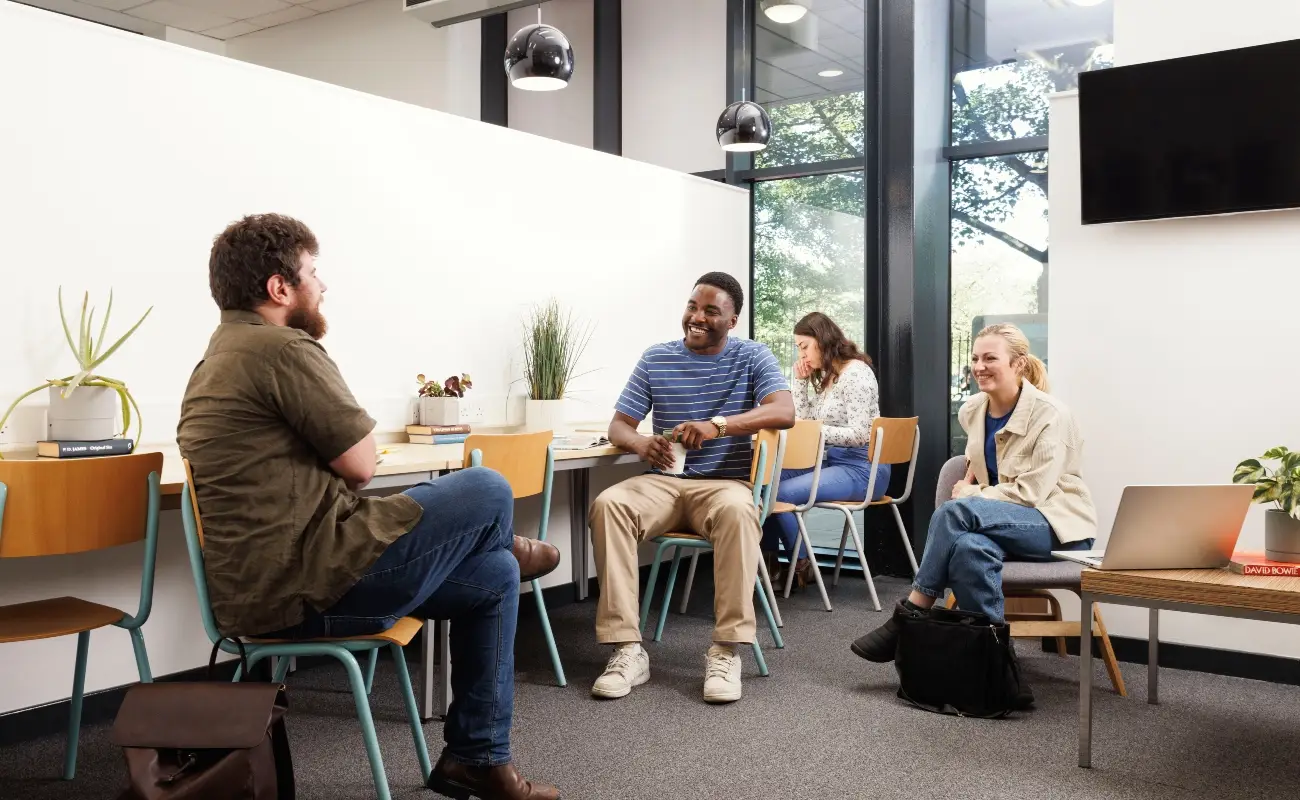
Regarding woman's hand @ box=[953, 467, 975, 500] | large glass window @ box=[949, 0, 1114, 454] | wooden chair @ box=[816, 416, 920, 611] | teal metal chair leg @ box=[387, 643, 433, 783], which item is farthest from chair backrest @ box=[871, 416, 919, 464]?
teal metal chair leg @ box=[387, 643, 433, 783]

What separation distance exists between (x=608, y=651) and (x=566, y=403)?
4.51 ft

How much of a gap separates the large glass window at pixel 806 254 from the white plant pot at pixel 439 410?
2526 mm

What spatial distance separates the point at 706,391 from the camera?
3.97 m

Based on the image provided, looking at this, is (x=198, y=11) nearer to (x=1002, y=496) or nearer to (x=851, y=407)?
(x=851, y=407)

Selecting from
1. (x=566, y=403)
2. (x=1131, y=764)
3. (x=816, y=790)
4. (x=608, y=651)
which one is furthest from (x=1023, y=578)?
(x=566, y=403)

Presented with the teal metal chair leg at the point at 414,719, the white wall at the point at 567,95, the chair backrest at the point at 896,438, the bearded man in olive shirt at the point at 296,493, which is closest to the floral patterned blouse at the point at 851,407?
the chair backrest at the point at 896,438

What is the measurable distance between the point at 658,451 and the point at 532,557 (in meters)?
1.22

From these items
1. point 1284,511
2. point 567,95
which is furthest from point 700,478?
point 567,95

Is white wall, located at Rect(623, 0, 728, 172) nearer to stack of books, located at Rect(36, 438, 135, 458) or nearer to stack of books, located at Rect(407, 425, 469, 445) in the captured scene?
stack of books, located at Rect(407, 425, 469, 445)

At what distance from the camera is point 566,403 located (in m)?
5.00

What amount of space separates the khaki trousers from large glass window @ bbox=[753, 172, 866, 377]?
8.12 ft

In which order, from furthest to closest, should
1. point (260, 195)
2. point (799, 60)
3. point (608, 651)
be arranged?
point (799, 60) < point (608, 651) < point (260, 195)

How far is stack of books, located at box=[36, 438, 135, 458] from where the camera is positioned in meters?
2.89

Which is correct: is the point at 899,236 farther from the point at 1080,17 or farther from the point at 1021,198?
the point at 1080,17
